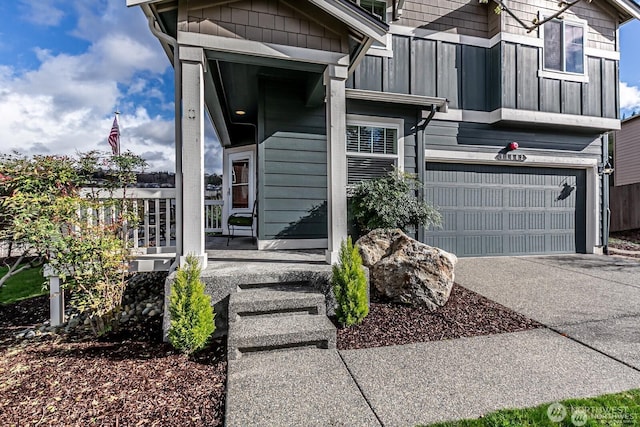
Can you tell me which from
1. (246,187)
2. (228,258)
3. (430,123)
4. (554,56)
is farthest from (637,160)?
(228,258)

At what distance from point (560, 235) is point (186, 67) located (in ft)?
25.8

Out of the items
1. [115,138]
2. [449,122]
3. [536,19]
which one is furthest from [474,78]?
[115,138]

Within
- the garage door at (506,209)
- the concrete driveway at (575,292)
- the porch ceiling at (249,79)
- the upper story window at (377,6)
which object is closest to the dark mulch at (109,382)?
the porch ceiling at (249,79)

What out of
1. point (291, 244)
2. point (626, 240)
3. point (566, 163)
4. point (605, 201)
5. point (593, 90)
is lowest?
point (626, 240)

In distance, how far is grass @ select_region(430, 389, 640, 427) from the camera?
175cm

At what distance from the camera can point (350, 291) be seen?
301cm

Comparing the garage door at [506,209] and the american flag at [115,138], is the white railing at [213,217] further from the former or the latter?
the garage door at [506,209]

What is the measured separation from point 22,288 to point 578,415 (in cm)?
657

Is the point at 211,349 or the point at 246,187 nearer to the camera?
the point at 211,349

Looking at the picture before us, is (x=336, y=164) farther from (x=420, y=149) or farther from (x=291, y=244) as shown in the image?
(x=420, y=149)

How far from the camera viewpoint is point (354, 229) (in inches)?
220

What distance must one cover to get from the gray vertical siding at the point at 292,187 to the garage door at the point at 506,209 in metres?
2.25

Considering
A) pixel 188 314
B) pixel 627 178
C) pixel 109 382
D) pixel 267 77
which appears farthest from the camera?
pixel 627 178

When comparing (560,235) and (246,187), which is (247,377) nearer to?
(246,187)
